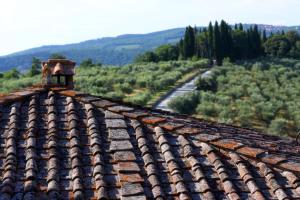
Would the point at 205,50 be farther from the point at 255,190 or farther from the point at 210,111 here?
the point at 255,190

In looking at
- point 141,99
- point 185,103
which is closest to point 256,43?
point 185,103

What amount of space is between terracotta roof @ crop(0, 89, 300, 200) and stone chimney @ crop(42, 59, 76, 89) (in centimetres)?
92

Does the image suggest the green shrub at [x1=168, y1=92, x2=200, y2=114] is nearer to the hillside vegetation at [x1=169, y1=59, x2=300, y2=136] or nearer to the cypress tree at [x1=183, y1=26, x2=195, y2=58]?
the hillside vegetation at [x1=169, y1=59, x2=300, y2=136]

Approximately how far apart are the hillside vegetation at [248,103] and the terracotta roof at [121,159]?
2737 cm

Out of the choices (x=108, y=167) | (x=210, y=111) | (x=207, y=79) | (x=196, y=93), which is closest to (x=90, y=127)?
(x=108, y=167)

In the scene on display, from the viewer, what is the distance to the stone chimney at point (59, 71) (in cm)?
768

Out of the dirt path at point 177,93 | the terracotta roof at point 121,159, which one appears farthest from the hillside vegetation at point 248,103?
the terracotta roof at point 121,159

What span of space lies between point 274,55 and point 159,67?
3505cm

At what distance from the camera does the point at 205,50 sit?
88.8 meters

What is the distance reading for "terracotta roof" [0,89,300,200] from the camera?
5.14 metres

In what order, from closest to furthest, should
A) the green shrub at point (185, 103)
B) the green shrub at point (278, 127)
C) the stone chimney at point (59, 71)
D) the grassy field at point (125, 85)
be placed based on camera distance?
1. the stone chimney at point (59, 71)
2. the green shrub at point (278, 127)
3. the green shrub at point (185, 103)
4. the grassy field at point (125, 85)

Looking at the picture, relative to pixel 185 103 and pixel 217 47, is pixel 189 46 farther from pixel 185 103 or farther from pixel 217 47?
pixel 185 103

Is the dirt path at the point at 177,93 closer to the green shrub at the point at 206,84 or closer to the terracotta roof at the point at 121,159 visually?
the green shrub at the point at 206,84

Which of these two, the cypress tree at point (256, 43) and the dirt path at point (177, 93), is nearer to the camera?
the dirt path at point (177, 93)
